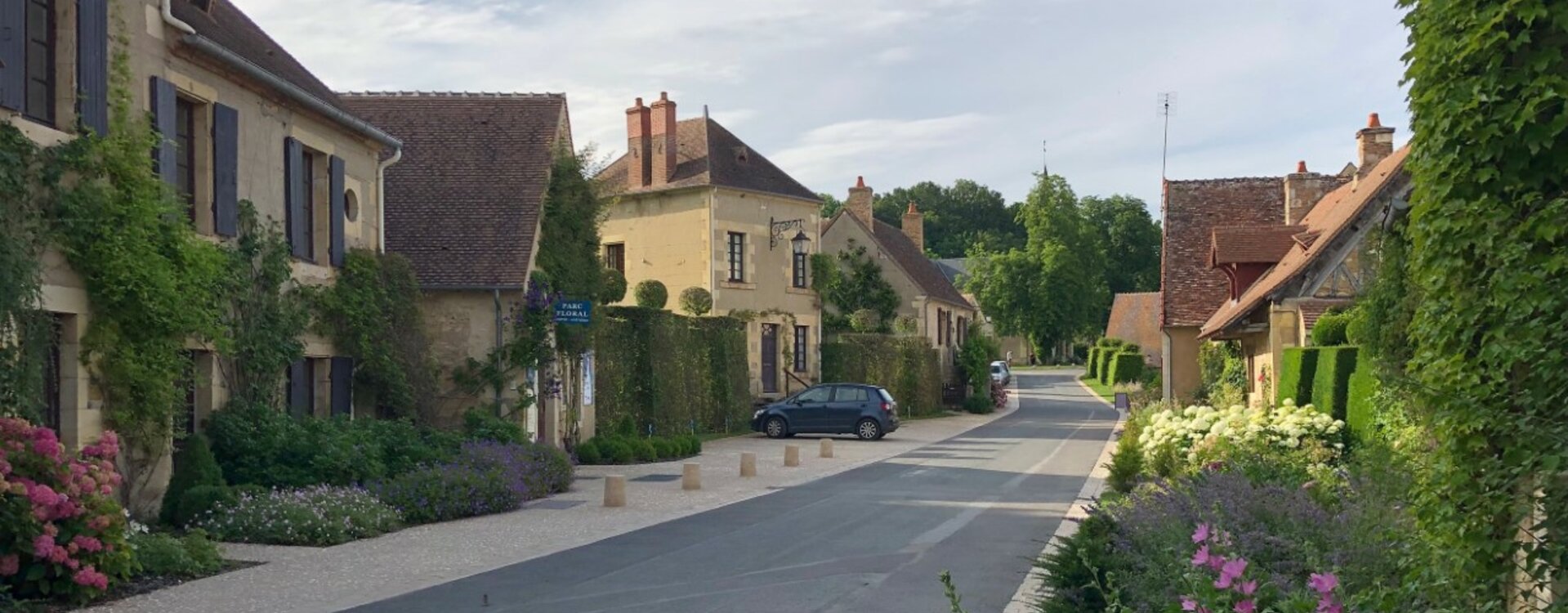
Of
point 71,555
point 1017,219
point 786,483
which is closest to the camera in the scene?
point 71,555

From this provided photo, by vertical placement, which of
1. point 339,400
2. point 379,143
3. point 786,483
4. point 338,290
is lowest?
point 786,483

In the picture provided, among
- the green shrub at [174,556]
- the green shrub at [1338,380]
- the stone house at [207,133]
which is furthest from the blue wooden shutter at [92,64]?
the green shrub at [1338,380]

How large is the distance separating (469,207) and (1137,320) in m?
61.1

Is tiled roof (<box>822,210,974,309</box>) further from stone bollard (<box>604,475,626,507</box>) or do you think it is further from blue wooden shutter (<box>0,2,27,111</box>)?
blue wooden shutter (<box>0,2,27,111</box>)

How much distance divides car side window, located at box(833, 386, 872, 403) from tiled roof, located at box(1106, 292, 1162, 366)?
41262 mm

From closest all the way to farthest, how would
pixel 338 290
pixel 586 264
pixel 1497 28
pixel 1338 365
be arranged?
pixel 1497 28, pixel 1338 365, pixel 338 290, pixel 586 264

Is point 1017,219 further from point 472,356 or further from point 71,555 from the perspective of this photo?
point 71,555

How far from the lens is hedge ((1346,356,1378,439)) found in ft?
50.2

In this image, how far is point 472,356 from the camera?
72.1 feet

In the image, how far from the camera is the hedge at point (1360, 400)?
50.2 ft

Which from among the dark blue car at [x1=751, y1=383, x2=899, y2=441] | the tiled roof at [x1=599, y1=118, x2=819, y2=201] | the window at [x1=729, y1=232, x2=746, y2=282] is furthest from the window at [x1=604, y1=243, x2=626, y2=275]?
the dark blue car at [x1=751, y1=383, x2=899, y2=441]

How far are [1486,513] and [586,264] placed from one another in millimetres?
20599

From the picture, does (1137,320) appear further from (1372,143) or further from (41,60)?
(41,60)

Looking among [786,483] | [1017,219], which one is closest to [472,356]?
[786,483]
